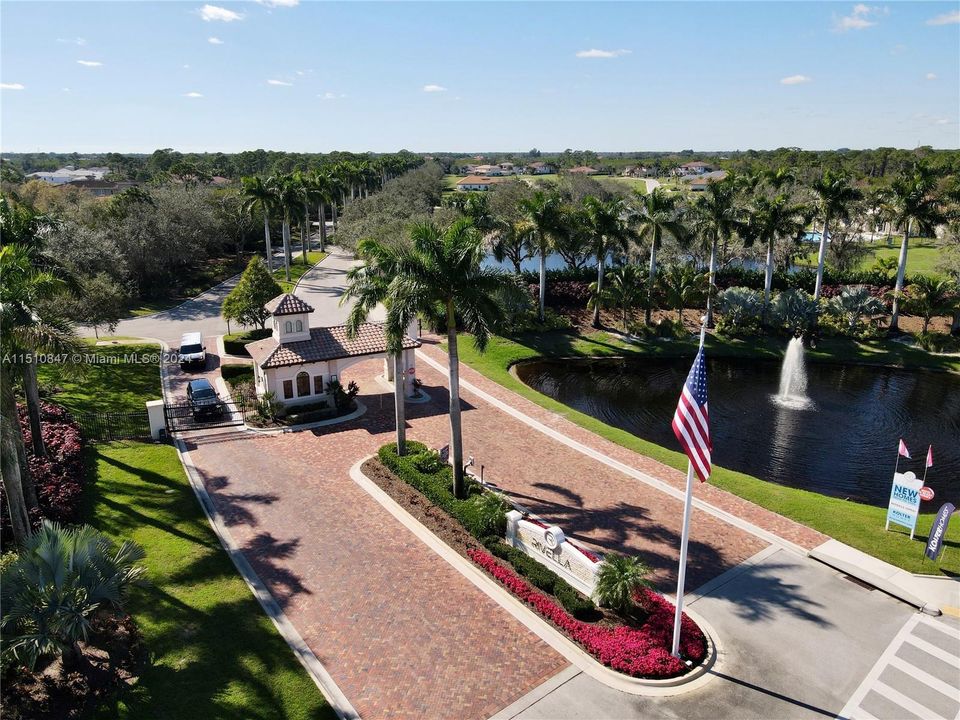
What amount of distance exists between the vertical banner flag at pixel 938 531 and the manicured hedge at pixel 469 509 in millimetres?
10377

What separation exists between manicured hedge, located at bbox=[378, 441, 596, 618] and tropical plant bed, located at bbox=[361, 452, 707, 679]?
0.03 m

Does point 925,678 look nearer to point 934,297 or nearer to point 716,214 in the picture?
point 716,214

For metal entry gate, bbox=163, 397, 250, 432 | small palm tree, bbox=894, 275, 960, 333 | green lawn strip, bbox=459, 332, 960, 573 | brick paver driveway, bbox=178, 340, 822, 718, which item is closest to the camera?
brick paver driveway, bbox=178, 340, 822, 718

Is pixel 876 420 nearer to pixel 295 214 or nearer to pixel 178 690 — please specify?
pixel 178 690

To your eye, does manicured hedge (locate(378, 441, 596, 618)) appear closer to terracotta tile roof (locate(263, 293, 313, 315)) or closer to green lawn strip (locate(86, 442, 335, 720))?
green lawn strip (locate(86, 442, 335, 720))

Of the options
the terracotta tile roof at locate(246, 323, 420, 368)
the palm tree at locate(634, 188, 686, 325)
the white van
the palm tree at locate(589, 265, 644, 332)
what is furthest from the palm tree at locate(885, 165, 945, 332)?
the white van

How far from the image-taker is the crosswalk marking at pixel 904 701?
13.5 metres

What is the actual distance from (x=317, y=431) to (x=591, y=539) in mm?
13529

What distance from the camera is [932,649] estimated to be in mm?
15562

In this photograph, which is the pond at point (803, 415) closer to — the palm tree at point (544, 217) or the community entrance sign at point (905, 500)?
the community entrance sign at point (905, 500)

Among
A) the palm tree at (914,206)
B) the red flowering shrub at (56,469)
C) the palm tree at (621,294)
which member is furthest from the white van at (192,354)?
the palm tree at (914,206)

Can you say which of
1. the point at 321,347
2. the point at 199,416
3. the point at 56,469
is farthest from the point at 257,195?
the point at 56,469

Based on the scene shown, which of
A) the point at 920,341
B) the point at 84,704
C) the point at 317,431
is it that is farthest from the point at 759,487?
the point at 920,341

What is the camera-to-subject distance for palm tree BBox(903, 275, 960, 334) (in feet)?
141
